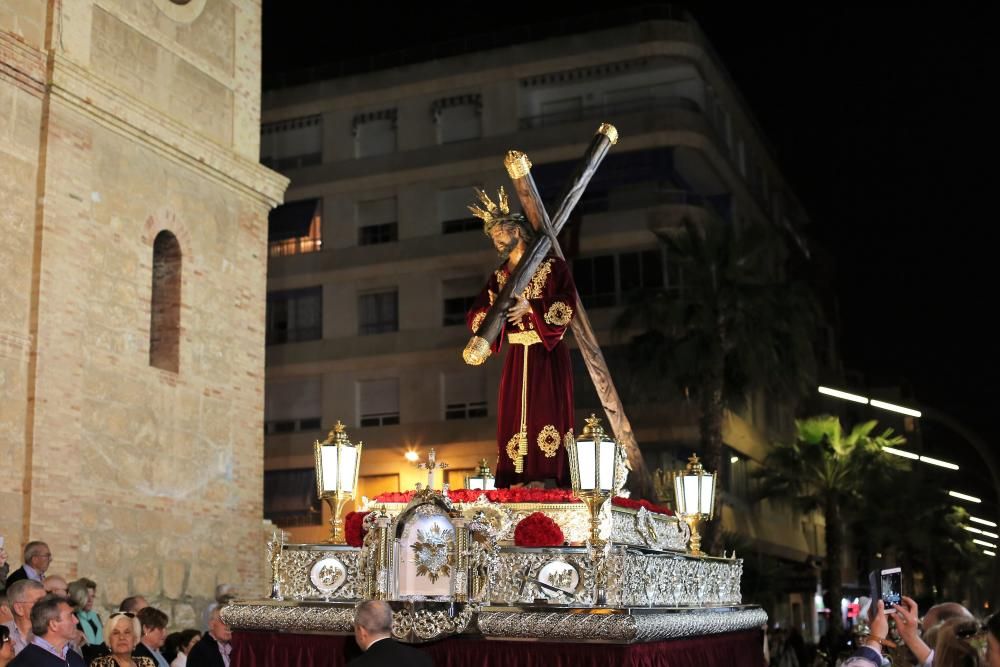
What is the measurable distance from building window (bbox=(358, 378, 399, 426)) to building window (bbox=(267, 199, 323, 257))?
179 inches

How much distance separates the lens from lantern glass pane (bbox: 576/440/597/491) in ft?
30.1

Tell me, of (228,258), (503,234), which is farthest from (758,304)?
(503,234)

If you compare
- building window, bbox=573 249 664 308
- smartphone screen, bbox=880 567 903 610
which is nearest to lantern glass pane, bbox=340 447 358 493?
smartphone screen, bbox=880 567 903 610

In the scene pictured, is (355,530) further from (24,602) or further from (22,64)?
(22,64)

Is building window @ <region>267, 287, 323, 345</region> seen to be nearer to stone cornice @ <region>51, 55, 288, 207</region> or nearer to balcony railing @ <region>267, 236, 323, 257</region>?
balcony railing @ <region>267, 236, 323, 257</region>

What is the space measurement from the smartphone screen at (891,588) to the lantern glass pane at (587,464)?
2685mm

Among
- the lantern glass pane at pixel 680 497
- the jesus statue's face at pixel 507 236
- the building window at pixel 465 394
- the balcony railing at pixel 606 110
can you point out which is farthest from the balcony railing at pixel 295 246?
the jesus statue's face at pixel 507 236

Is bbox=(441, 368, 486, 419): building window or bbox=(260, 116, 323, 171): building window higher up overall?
bbox=(260, 116, 323, 171): building window

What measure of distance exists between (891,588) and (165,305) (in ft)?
45.6

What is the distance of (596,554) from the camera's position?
8992 mm

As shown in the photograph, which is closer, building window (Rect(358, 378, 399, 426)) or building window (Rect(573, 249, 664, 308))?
building window (Rect(573, 249, 664, 308))

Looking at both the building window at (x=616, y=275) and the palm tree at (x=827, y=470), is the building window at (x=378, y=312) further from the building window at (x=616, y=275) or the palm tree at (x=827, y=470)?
the palm tree at (x=827, y=470)

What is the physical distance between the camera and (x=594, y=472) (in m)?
9.16

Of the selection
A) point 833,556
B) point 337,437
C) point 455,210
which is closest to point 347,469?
point 337,437
